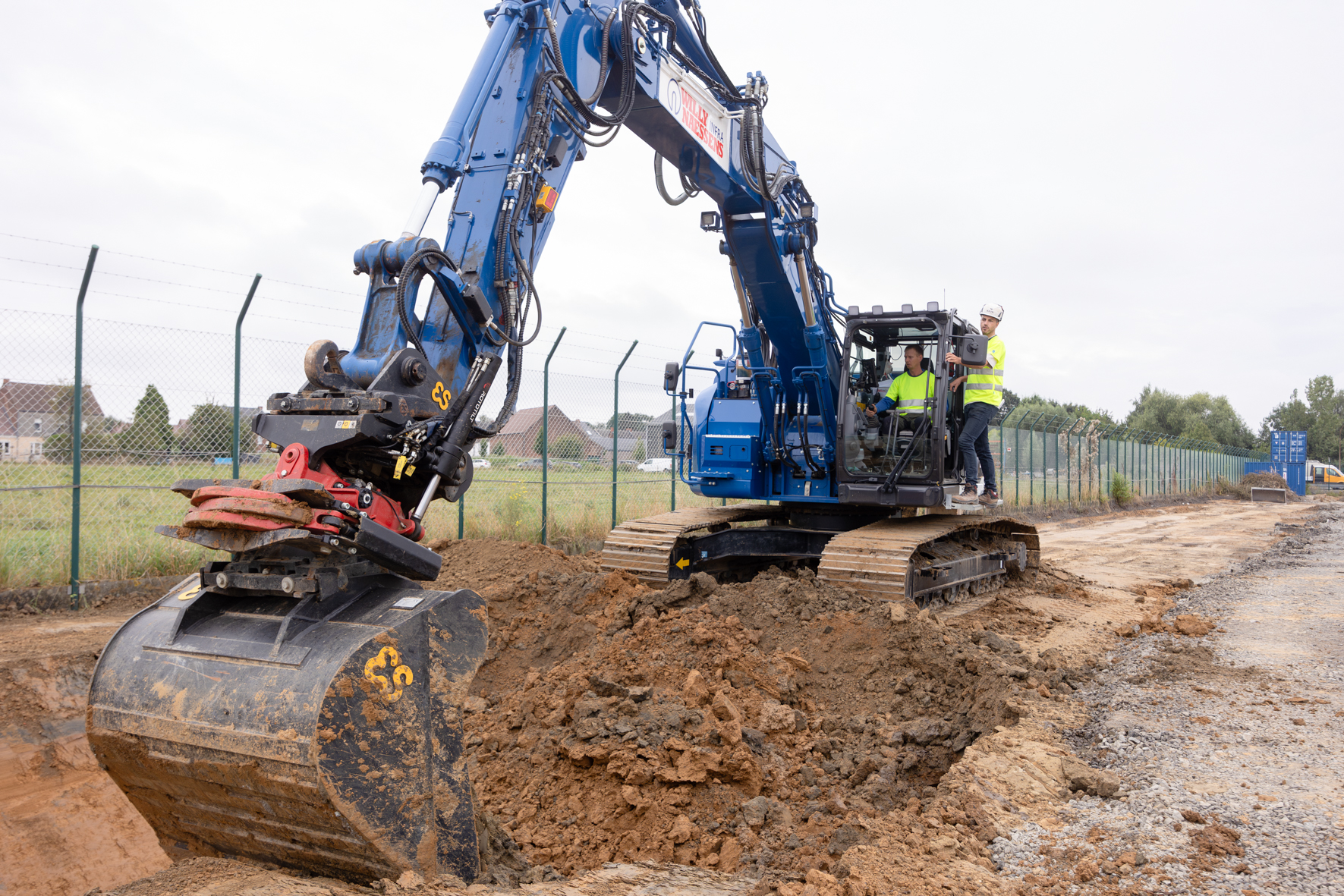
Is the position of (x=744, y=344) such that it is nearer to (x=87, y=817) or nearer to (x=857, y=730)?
(x=857, y=730)

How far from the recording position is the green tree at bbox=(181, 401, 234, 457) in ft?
27.7

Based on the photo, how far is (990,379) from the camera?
770 centimetres

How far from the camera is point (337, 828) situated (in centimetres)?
262

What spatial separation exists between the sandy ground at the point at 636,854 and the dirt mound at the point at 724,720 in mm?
66

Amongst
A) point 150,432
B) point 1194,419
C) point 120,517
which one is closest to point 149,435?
point 150,432

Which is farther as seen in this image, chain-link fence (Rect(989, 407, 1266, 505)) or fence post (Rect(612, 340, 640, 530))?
chain-link fence (Rect(989, 407, 1266, 505))

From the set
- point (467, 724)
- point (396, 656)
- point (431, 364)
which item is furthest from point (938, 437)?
point (396, 656)

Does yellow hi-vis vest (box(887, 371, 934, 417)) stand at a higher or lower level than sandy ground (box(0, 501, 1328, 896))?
higher

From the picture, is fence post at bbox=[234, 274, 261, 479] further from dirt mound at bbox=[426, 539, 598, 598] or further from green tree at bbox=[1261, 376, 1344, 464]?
green tree at bbox=[1261, 376, 1344, 464]

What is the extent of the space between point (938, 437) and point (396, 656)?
19.0 ft

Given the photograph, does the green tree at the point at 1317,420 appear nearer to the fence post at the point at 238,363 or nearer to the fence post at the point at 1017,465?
the fence post at the point at 1017,465

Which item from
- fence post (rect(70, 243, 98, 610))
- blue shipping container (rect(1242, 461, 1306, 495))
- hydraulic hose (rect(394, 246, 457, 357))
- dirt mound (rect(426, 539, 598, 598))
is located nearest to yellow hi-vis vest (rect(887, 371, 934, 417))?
dirt mound (rect(426, 539, 598, 598))

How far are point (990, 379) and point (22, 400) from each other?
26.8 ft

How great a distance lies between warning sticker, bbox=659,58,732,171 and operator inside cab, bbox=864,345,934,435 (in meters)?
2.68
